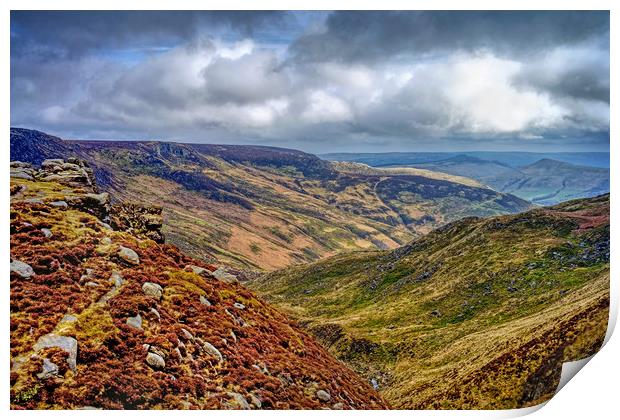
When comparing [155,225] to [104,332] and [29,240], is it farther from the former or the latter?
[104,332]

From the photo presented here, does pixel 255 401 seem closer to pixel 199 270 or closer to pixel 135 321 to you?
pixel 135 321

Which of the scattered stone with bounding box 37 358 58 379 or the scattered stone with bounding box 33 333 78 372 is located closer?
the scattered stone with bounding box 37 358 58 379

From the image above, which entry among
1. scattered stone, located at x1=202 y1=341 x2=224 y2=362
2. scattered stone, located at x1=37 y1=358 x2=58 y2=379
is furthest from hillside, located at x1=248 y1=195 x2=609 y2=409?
scattered stone, located at x1=37 y1=358 x2=58 y2=379

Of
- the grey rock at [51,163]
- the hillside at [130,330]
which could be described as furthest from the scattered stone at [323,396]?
the grey rock at [51,163]

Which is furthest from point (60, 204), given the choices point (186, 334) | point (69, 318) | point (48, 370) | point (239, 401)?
point (239, 401)

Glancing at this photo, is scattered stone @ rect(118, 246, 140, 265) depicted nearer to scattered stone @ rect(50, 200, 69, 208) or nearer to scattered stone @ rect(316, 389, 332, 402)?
scattered stone @ rect(50, 200, 69, 208)
